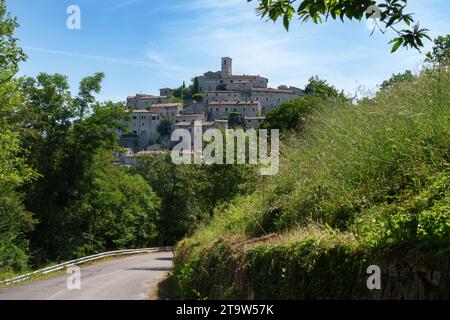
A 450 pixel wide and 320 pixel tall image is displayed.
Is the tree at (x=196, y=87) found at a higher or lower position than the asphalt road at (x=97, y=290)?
higher

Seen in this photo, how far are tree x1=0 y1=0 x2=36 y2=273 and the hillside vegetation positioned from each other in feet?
44.6

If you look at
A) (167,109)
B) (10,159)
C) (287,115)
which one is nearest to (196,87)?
(167,109)

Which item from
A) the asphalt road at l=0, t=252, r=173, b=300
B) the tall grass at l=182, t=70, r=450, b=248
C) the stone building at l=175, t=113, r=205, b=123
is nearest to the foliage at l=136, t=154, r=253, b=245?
the asphalt road at l=0, t=252, r=173, b=300

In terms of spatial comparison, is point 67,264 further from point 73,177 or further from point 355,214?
point 355,214

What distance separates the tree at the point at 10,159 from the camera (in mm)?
22266

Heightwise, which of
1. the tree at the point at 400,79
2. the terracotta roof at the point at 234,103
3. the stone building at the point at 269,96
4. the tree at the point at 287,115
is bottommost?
the tree at the point at 400,79

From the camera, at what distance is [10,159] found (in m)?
23.6

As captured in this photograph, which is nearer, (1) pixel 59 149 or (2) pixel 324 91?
(2) pixel 324 91

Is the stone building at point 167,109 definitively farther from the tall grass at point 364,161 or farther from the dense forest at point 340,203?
the tall grass at point 364,161

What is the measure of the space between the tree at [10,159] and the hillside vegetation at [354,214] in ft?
44.6

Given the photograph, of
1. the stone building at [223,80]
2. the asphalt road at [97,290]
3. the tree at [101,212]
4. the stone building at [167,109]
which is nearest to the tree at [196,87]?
the stone building at [223,80]

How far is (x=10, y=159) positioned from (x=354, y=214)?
20317 mm

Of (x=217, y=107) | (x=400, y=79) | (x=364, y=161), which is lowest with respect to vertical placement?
(x=364, y=161)
